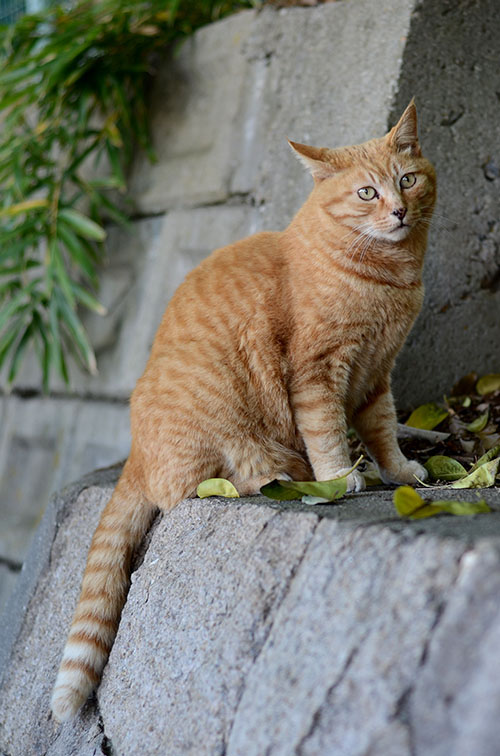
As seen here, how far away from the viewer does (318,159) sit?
1.79 m

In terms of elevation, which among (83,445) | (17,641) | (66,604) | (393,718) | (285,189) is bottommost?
(83,445)

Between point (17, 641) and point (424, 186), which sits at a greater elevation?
point (424, 186)

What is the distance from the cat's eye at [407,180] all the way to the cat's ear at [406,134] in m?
0.08

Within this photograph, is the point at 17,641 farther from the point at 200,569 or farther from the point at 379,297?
the point at 379,297

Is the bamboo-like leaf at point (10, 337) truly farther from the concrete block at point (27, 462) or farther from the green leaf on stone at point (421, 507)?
the green leaf on stone at point (421, 507)

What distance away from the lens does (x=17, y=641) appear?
79.1 inches

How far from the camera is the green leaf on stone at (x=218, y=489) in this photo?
164 cm

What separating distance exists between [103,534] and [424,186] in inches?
42.7

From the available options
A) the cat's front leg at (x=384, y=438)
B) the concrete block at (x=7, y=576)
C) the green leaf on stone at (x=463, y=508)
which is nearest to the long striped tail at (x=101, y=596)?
the cat's front leg at (x=384, y=438)

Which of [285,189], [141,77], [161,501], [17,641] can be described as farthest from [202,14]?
[17,641]

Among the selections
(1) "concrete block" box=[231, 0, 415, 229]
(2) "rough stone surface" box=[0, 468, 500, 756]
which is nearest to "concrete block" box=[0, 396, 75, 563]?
(1) "concrete block" box=[231, 0, 415, 229]

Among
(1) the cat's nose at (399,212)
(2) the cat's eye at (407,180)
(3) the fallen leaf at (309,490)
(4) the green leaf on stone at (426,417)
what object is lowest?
(4) the green leaf on stone at (426,417)

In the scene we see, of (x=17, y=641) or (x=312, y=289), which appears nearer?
(x=312, y=289)

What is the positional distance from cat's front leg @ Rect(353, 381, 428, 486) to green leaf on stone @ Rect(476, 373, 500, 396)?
20.9 inches
